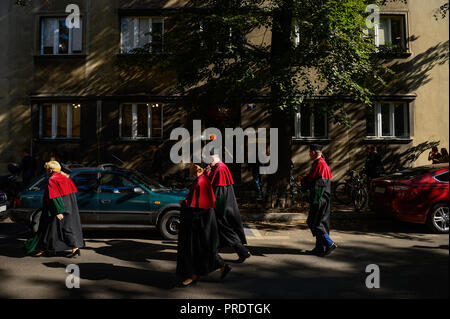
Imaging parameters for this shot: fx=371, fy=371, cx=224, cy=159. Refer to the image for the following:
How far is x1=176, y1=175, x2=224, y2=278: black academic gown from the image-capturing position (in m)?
5.03

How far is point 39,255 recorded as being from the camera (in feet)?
21.9

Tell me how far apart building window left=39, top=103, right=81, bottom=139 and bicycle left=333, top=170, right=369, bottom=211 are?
1069cm

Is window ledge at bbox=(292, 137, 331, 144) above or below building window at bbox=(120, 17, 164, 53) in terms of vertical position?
below

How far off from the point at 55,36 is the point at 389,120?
1455 cm

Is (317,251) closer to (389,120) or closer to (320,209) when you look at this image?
(320,209)

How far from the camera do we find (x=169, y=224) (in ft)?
26.2

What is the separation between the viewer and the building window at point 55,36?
1559 cm

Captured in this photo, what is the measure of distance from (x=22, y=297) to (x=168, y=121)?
11227 millimetres

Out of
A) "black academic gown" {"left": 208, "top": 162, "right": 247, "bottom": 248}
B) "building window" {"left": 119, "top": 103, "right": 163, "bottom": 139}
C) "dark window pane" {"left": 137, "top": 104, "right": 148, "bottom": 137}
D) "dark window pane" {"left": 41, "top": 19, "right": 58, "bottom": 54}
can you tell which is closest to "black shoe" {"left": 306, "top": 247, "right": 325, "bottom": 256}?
"black academic gown" {"left": 208, "top": 162, "right": 247, "bottom": 248}

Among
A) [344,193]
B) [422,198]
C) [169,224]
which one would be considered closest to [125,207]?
[169,224]

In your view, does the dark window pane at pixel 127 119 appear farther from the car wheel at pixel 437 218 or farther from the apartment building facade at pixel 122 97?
the car wheel at pixel 437 218

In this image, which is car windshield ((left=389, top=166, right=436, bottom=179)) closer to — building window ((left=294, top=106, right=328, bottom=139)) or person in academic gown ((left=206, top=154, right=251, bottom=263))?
person in academic gown ((left=206, top=154, right=251, bottom=263))

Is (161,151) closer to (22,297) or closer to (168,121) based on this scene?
(168,121)

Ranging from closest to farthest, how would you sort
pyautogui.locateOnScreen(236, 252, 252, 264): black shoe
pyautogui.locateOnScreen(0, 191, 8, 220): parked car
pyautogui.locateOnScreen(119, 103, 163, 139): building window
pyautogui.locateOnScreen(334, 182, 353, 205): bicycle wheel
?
1. pyautogui.locateOnScreen(236, 252, 252, 264): black shoe
2. pyautogui.locateOnScreen(0, 191, 8, 220): parked car
3. pyautogui.locateOnScreen(334, 182, 353, 205): bicycle wheel
4. pyautogui.locateOnScreen(119, 103, 163, 139): building window
